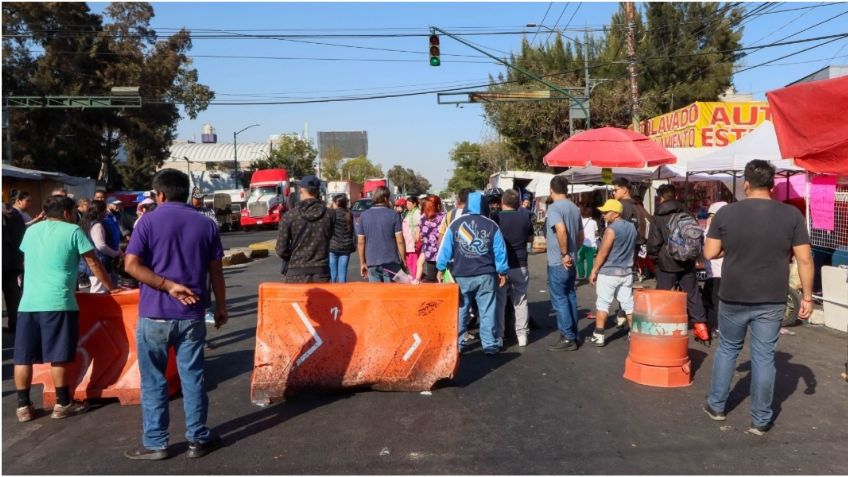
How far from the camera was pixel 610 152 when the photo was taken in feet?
33.9

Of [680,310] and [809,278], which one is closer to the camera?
[809,278]

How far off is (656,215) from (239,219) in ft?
116

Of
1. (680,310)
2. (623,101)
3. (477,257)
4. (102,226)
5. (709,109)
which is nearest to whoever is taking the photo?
(680,310)

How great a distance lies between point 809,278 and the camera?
469 cm

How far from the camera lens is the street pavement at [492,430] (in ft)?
13.8

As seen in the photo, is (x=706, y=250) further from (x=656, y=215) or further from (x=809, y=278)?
(x=656, y=215)

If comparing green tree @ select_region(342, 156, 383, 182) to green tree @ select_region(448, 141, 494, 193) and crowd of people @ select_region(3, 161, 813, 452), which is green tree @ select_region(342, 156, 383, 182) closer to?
green tree @ select_region(448, 141, 494, 193)

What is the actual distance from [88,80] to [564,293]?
122 ft

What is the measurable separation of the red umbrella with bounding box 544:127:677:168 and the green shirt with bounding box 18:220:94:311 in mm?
7680

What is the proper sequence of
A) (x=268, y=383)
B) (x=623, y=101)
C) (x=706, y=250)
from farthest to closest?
(x=623, y=101) < (x=268, y=383) < (x=706, y=250)

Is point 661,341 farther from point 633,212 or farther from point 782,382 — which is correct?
point 633,212

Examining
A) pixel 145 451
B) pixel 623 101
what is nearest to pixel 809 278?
pixel 145 451

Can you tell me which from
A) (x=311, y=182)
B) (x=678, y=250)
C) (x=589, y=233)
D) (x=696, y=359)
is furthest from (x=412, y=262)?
(x=696, y=359)

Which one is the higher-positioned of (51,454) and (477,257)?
(477,257)
